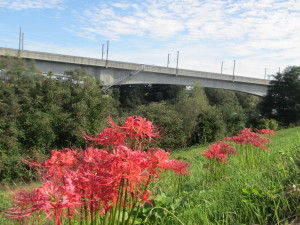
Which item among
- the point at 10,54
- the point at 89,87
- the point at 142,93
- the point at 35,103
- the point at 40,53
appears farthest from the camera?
the point at 142,93

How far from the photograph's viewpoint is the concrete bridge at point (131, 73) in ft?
82.1

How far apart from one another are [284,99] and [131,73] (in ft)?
55.0

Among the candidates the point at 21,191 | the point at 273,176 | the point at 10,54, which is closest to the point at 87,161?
the point at 21,191

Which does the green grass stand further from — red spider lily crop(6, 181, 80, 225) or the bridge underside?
the bridge underside

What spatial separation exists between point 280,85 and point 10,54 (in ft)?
88.3

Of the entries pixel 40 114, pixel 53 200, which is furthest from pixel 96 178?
pixel 40 114

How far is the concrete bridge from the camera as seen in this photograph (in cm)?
2503

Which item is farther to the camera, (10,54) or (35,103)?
(10,54)

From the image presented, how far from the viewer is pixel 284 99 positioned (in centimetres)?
2998

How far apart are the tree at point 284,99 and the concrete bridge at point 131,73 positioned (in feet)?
22.0

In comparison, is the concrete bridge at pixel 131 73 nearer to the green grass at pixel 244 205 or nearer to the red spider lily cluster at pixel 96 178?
the green grass at pixel 244 205

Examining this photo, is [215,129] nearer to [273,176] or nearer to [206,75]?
[206,75]

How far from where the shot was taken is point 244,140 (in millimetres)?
4406

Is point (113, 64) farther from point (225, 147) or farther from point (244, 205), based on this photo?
point (244, 205)
